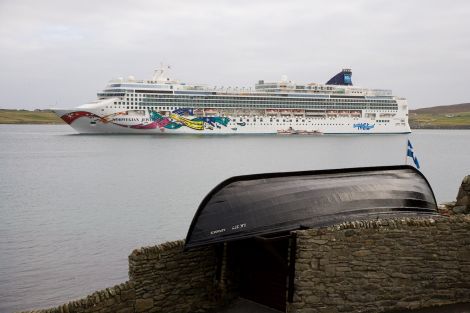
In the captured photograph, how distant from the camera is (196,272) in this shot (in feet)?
34.2

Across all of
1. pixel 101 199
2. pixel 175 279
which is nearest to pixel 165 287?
pixel 175 279

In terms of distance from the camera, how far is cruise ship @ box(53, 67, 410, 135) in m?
90.1

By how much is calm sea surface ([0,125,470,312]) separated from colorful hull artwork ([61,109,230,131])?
1465 centimetres

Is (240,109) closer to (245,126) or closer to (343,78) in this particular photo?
(245,126)

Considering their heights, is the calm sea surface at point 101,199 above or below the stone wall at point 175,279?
below

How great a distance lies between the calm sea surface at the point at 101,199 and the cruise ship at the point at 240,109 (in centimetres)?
1658

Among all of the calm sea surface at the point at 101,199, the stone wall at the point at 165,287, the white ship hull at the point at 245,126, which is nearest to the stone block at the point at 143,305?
the stone wall at the point at 165,287

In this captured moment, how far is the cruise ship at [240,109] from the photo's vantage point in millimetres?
90062

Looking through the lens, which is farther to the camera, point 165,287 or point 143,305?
point 165,287

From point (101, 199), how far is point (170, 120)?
2486 inches

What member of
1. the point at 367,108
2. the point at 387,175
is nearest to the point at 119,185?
the point at 387,175

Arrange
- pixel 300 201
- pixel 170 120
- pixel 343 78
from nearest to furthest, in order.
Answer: pixel 300 201
pixel 170 120
pixel 343 78

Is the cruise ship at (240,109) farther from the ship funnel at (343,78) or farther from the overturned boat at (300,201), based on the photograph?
the overturned boat at (300,201)

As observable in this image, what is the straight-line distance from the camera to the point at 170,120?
93.9 m
